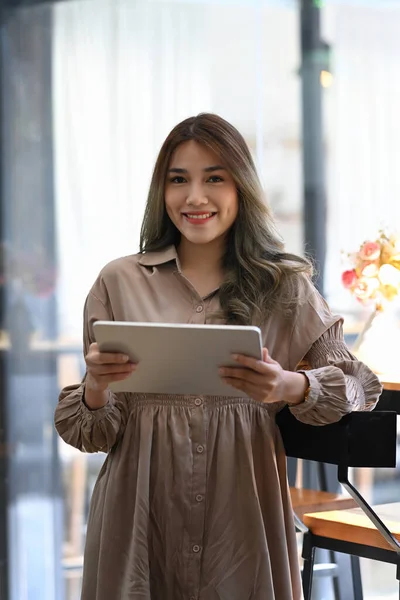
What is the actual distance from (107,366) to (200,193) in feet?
1.35

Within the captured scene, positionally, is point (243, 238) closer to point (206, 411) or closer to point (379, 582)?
point (206, 411)

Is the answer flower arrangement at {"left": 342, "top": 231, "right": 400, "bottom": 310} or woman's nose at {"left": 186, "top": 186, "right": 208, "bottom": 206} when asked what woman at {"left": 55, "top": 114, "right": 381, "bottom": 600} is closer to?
woman's nose at {"left": 186, "top": 186, "right": 208, "bottom": 206}

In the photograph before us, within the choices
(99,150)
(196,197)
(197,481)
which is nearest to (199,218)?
(196,197)

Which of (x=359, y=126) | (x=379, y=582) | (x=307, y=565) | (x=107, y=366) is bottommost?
(x=379, y=582)

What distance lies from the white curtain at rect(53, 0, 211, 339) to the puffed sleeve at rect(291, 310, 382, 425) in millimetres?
2052

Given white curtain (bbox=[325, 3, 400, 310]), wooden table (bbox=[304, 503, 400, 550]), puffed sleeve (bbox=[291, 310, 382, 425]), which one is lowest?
wooden table (bbox=[304, 503, 400, 550])

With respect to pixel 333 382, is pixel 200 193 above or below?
above

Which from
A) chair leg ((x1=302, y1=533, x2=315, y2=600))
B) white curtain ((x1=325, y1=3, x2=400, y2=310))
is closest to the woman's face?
chair leg ((x1=302, y1=533, x2=315, y2=600))

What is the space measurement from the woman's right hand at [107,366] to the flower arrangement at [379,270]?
1.27m

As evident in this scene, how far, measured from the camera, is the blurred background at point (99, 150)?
12.5 feet

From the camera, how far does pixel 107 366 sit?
1.69 meters

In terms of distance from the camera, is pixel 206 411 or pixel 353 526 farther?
pixel 353 526

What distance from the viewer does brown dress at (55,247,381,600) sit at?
182 centimetres

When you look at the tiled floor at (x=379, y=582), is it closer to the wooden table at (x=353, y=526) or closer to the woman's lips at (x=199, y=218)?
the wooden table at (x=353, y=526)
